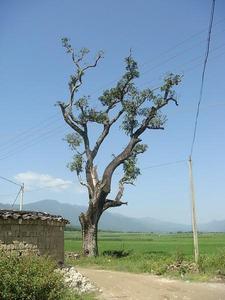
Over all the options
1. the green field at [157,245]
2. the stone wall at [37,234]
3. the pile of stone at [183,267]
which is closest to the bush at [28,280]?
the stone wall at [37,234]

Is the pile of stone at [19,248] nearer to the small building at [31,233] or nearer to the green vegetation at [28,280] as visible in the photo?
the small building at [31,233]

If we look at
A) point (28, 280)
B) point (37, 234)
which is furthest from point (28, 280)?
point (37, 234)

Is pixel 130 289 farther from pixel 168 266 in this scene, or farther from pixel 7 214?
pixel 168 266

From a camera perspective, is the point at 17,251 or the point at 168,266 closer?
the point at 17,251

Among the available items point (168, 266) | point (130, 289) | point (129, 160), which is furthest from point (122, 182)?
point (130, 289)

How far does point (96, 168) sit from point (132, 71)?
6083 millimetres

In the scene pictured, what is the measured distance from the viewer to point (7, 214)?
15273 mm

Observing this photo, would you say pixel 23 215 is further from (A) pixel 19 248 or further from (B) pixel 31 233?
(A) pixel 19 248

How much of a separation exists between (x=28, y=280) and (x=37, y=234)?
5.49m

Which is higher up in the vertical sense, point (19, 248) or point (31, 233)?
point (31, 233)

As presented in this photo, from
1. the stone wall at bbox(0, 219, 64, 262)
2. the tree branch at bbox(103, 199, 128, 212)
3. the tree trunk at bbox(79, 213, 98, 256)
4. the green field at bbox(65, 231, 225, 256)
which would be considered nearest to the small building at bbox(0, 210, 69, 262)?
the stone wall at bbox(0, 219, 64, 262)

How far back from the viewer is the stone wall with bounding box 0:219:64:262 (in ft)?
50.1

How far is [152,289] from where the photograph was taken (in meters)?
17.2

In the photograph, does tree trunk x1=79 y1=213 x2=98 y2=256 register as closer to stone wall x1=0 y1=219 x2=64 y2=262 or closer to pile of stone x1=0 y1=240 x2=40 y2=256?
stone wall x1=0 y1=219 x2=64 y2=262
